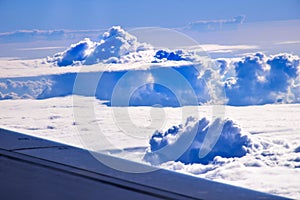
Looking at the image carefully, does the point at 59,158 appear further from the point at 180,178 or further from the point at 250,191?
the point at 250,191

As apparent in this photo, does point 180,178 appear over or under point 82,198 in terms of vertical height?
over

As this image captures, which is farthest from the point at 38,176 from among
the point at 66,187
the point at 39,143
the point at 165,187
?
the point at 39,143

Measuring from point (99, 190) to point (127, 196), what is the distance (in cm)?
13

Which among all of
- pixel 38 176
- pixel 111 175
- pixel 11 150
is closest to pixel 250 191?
pixel 111 175

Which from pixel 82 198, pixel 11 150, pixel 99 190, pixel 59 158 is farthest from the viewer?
pixel 11 150

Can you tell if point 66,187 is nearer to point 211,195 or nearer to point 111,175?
point 111,175

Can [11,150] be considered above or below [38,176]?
above

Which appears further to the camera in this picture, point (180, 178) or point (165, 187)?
point (180, 178)

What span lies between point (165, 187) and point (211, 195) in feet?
0.65

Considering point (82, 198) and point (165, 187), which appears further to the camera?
point (165, 187)

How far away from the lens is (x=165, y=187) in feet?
5.96

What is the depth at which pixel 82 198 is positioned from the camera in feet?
Result: 5.47

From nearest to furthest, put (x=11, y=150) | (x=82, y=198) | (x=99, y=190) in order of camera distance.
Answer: (x=82, y=198)
(x=99, y=190)
(x=11, y=150)

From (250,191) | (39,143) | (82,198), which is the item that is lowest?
(82,198)
